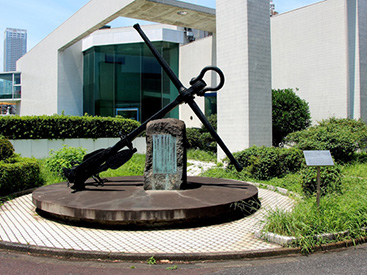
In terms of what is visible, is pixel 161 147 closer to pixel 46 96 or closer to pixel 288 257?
pixel 288 257

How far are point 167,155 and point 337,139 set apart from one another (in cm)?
748

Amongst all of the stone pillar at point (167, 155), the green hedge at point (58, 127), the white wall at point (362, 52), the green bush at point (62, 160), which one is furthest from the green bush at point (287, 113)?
the stone pillar at point (167, 155)

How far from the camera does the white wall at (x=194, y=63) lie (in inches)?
780

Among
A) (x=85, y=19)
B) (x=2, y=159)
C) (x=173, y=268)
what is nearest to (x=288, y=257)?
(x=173, y=268)

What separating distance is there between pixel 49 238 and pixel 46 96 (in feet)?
65.2

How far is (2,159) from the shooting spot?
367 inches

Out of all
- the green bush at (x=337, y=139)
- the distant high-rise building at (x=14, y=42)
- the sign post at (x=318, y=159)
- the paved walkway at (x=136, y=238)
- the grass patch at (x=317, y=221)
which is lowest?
the paved walkway at (x=136, y=238)

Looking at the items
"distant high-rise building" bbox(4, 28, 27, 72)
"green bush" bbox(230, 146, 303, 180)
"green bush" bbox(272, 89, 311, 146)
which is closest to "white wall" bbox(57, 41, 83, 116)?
"green bush" bbox(272, 89, 311, 146)

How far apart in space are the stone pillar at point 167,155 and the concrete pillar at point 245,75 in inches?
225

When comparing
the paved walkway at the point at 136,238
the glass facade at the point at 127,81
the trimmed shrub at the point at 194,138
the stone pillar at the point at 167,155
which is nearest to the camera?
the paved walkway at the point at 136,238

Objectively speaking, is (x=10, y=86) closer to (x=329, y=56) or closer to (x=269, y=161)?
(x=329, y=56)

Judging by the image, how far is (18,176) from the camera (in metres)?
9.05

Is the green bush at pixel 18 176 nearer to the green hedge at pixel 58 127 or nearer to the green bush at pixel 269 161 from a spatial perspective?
the green hedge at pixel 58 127

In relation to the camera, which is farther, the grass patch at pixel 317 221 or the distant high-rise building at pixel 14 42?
the distant high-rise building at pixel 14 42
